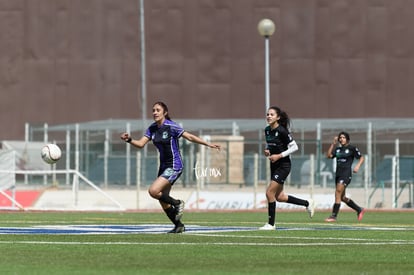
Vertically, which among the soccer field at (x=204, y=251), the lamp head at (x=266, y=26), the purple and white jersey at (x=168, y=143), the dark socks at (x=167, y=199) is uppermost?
the lamp head at (x=266, y=26)

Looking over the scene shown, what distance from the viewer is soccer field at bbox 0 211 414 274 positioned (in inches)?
551

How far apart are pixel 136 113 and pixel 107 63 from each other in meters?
2.91

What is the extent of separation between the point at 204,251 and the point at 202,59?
161 feet

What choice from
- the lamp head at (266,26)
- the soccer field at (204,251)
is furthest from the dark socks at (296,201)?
the lamp head at (266,26)

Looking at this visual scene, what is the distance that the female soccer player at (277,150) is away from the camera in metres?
22.5

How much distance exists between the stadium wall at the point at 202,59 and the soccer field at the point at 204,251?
138 feet

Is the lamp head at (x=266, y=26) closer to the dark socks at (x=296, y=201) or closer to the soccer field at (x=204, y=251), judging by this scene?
the dark socks at (x=296, y=201)

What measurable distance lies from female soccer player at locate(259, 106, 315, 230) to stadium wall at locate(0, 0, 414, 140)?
41298mm

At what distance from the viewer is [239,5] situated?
64.5 m

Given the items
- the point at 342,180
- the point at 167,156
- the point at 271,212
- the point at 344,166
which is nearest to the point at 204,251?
the point at 167,156

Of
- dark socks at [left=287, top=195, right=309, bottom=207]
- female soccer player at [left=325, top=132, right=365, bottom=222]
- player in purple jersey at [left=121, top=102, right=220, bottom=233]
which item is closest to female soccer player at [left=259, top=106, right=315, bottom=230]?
dark socks at [left=287, top=195, right=309, bottom=207]

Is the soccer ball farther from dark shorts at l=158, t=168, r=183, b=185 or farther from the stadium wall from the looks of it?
the stadium wall

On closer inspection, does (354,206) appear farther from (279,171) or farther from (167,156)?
(167,156)

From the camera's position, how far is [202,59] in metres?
65.0
